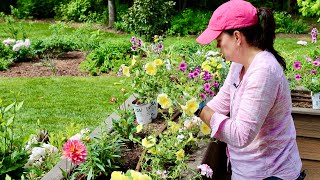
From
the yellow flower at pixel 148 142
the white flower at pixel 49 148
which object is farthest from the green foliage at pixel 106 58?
the yellow flower at pixel 148 142

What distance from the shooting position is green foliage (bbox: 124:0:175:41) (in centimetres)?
996

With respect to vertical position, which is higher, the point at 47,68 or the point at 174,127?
the point at 174,127

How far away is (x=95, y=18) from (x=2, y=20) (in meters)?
3.04

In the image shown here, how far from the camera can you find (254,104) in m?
2.01

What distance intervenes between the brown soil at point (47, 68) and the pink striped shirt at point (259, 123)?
6.12m

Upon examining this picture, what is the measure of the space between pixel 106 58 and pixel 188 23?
5789mm

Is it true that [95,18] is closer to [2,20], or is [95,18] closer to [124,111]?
[2,20]

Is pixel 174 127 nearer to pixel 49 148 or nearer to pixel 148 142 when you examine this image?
pixel 148 142

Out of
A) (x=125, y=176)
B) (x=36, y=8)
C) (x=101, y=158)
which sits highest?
(x=125, y=176)

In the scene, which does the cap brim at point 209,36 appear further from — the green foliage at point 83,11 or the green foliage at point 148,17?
the green foliage at point 83,11

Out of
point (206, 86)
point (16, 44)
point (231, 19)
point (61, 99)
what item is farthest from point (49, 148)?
point (16, 44)

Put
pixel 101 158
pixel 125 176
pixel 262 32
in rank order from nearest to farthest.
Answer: pixel 125 176, pixel 262 32, pixel 101 158

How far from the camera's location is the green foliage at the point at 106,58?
834cm

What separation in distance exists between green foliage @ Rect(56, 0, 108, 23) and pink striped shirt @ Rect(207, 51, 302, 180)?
1316cm
